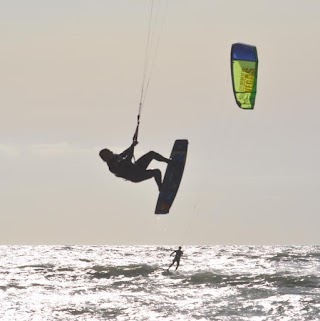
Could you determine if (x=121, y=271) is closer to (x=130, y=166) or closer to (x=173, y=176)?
(x=173, y=176)

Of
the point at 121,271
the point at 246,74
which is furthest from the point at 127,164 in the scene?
the point at 121,271

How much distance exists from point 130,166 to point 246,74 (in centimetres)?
329

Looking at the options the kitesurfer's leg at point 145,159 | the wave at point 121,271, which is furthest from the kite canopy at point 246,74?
the wave at point 121,271

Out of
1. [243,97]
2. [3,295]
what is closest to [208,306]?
[3,295]

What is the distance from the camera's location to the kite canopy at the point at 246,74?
50.9 feet

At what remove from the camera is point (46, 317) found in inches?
976

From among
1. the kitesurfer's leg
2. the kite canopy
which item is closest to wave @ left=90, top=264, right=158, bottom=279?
the kite canopy

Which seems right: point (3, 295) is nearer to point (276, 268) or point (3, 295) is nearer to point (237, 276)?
point (237, 276)

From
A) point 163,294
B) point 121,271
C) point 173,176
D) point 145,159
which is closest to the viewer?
point 145,159

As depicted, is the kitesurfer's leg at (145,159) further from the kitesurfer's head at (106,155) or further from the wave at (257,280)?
the wave at (257,280)

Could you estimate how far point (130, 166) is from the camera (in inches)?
527

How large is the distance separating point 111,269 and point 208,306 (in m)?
19.9

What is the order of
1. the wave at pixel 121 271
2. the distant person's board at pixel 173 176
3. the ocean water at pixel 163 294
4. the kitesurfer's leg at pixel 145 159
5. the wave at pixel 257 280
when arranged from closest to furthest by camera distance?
the kitesurfer's leg at pixel 145 159 < the distant person's board at pixel 173 176 < the ocean water at pixel 163 294 < the wave at pixel 257 280 < the wave at pixel 121 271

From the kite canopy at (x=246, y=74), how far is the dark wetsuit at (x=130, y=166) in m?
2.61
